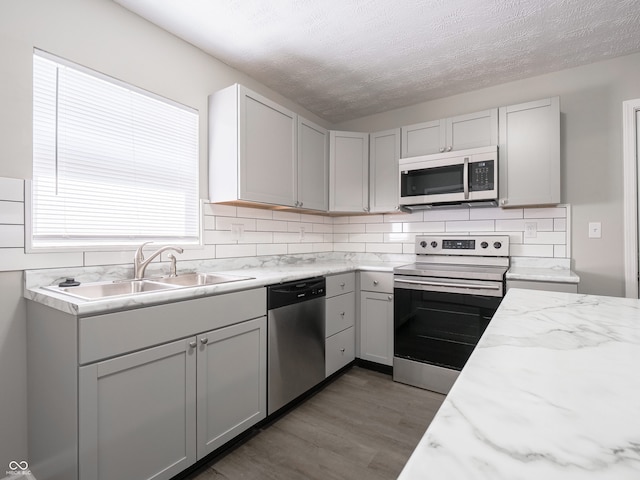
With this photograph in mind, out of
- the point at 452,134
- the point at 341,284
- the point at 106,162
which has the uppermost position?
the point at 452,134

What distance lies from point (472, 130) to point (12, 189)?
2947 millimetres

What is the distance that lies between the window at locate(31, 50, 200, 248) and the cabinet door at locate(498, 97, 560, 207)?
2.30 m

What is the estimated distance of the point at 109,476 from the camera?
4.25 ft

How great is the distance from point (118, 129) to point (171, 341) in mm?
1271

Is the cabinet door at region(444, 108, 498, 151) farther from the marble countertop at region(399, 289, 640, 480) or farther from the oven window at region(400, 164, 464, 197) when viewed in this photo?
the marble countertop at region(399, 289, 640, 480)

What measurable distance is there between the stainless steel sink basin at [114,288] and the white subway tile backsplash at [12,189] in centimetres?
46

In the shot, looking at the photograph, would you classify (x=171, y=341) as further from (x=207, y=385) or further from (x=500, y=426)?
(x=500, y=426)

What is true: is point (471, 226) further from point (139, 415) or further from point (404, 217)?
point (139, 415)

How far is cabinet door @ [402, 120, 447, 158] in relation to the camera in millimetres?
2816

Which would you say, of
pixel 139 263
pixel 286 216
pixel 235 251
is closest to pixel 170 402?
pixel 139 263

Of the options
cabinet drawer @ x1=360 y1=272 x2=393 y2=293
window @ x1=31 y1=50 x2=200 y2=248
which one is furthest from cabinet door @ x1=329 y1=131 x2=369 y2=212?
window @ x1=31 y1=50 x2=200 y2=248

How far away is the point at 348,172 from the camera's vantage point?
10.4 ft

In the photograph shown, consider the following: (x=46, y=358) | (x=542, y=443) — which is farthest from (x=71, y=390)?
(x=542, y=443)

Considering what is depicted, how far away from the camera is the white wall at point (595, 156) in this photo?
2.42 m
